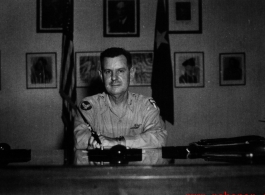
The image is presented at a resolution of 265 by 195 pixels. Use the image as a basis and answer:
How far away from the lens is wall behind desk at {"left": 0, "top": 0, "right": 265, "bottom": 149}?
3590mm

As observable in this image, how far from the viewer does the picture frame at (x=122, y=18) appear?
363cm

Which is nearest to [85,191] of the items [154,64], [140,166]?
[140,166]

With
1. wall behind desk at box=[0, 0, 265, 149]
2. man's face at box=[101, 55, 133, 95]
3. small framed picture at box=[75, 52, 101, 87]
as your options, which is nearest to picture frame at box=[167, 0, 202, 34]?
wall behind desk at box=[0, 0, 265, 149]

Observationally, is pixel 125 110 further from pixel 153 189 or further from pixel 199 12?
pixel 199 12

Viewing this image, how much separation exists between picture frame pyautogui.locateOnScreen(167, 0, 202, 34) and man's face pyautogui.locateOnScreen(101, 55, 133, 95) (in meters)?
1.57

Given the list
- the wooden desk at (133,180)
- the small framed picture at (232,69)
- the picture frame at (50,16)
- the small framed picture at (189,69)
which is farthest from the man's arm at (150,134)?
the picture frame at (50,16)

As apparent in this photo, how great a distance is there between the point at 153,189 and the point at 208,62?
9.99 feet

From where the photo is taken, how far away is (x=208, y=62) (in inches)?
145

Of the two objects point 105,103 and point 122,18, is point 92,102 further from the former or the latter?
point 122,18

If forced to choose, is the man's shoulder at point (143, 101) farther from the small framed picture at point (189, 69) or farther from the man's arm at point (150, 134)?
the small framed picture at point (189, 69)

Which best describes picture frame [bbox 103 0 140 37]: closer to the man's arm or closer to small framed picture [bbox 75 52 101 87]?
small framed picture [bbox 75 52 101 87]

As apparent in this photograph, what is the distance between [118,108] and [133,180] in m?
1.60

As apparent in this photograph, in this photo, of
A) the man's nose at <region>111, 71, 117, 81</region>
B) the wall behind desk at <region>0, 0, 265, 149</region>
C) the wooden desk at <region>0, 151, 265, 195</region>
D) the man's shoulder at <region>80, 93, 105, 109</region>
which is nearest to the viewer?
the wooden desk at <region>0, 151, 265, 195</region>

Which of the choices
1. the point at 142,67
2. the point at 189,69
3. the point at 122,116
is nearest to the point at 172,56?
the point at 189,69
